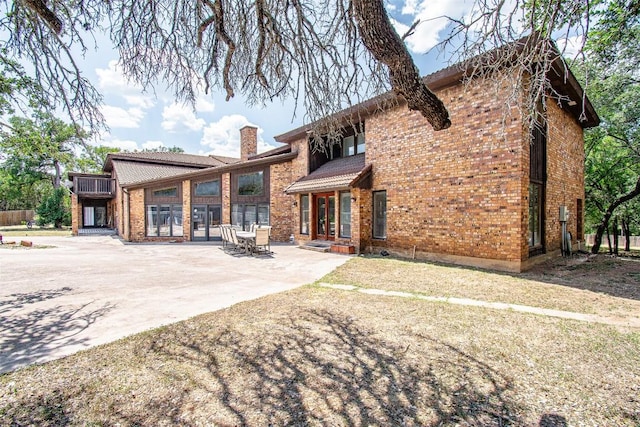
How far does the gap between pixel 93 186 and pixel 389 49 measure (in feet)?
93.9

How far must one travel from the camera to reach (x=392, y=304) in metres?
5.27

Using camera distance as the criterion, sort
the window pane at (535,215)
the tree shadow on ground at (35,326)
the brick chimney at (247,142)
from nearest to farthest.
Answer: the tree shadow on ground at (35,326) → the window pane at (535,215) → the brick chimney at (247,142)

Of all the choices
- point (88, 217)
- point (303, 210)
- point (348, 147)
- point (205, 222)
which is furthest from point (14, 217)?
point (348, 147)

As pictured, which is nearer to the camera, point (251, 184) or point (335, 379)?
point (335, 379)

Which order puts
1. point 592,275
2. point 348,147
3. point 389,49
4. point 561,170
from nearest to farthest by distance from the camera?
point 389,49 < point 592,275 < point 561,170 < point 348,147

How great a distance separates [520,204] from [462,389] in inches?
266

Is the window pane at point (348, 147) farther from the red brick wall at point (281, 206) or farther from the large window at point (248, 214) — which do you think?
the large window at point (248, 214)

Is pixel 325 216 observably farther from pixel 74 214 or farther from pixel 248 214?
pixel 74 214

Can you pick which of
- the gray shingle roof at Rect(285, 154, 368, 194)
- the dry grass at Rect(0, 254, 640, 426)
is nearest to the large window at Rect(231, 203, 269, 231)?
the gray shingle roof at Rect(285, 154, 368, 194)

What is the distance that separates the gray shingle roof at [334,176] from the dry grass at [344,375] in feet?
24.8

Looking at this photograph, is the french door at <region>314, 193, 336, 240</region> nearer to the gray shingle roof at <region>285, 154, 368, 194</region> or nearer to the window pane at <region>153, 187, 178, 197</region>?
the gray shingle roof at <region>285, 154, 368, 194</region>

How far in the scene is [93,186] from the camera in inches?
960

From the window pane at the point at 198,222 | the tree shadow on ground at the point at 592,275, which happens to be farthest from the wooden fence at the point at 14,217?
the tree shadow on ground at the point at 592,275

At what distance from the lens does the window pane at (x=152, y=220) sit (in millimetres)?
17094
